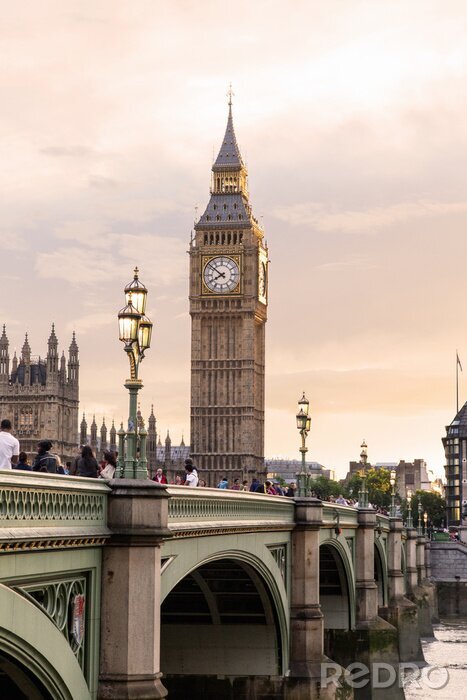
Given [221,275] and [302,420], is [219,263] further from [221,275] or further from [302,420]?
[302,420]

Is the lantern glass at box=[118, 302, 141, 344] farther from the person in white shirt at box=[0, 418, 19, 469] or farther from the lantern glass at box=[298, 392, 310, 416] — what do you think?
the lantern glass at box=[298, 392, 310, 416]

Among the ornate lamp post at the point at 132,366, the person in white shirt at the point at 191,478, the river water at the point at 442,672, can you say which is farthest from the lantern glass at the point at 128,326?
the river water at the point at 442,672

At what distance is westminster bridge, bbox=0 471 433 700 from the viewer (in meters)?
13.7

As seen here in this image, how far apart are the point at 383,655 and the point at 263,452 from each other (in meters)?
104

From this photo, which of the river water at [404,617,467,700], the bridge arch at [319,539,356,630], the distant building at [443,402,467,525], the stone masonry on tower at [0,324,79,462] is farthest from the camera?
the distant building at [443,402,467,525]

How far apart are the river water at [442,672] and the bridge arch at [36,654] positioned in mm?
38903

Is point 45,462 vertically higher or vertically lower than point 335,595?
higher

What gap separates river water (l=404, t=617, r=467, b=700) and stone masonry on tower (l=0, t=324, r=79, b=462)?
5633 cm

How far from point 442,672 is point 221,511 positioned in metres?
39.5

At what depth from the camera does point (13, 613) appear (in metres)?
13.1

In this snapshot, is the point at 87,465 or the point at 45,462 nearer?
the point at 45,462

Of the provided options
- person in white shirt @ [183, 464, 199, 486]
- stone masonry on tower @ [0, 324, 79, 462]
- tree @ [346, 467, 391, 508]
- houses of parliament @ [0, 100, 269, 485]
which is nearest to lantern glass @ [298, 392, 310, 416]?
person in white shirt @ [183, 464, 199, 486]

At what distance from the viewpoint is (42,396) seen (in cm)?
13138

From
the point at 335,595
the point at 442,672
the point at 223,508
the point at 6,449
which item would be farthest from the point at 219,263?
the point at 6,449
